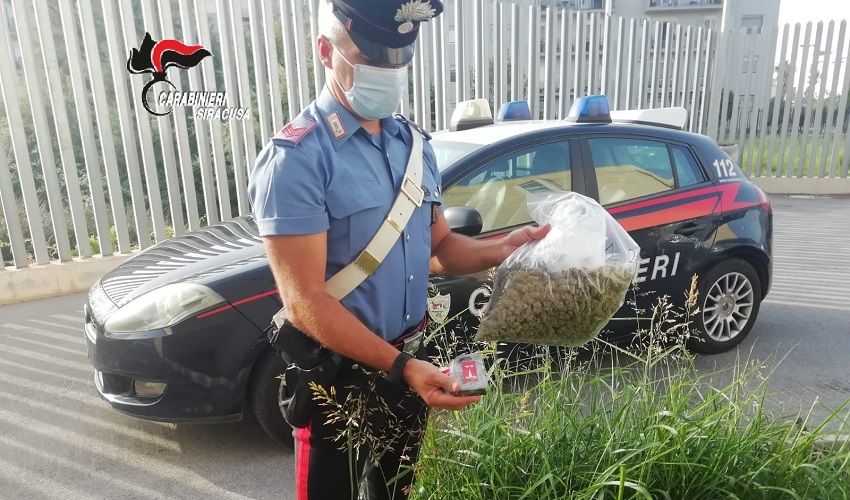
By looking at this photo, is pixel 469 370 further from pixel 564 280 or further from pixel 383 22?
pixel 383 22

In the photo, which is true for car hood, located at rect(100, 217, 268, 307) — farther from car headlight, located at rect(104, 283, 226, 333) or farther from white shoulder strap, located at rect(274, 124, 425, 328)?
white shoulder strap, located at rect(274, 124, 425, 328)

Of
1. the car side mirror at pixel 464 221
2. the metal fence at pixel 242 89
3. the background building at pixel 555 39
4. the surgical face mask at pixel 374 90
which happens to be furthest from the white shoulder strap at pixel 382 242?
the background building at pixel 555 39

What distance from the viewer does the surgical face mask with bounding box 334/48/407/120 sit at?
1.50 m

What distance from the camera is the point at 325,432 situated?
1.67 metres

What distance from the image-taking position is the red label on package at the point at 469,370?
138 cm

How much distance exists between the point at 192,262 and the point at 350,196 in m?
1.94

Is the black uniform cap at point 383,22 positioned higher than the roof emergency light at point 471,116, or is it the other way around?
the black uniform cap at point 383,22

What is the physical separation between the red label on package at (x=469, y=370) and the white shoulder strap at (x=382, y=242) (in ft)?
1.10

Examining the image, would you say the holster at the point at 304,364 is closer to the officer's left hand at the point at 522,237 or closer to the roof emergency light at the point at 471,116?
the officer's left hand at the point at 522,237

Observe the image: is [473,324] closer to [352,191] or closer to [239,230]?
[239,230]

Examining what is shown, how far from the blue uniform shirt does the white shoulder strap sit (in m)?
0.02

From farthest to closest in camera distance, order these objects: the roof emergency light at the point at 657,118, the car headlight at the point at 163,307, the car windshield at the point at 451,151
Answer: the roof emergency light at the point at 657,118 → the car windshield at the point at 451,151 → the car headlight at the point at 163,307

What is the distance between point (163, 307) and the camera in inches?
110

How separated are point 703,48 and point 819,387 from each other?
9336mm
